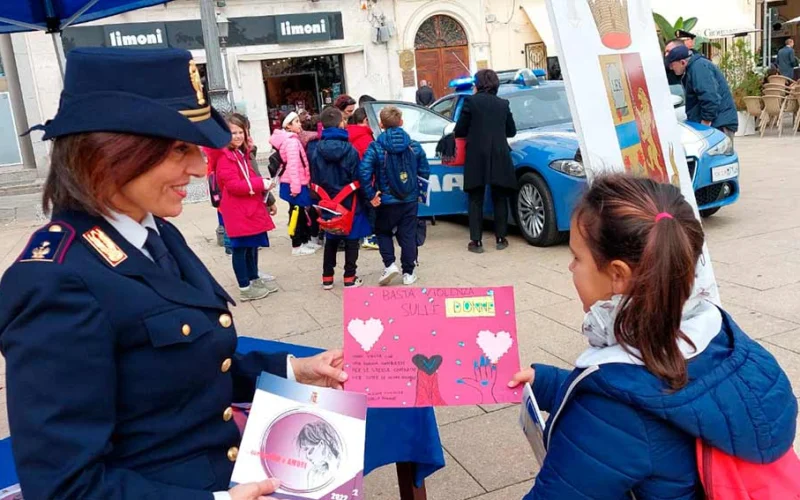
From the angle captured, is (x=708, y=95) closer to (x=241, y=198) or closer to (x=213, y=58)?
(x=241, y=198)

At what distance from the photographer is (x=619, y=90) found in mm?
2795

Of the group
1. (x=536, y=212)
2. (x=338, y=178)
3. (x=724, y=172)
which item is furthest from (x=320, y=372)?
→ (x=724, y=172)

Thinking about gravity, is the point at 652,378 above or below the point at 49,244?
below

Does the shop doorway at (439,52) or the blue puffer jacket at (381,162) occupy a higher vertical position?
the shop doorway at (439,52)

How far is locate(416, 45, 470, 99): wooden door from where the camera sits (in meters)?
21.9

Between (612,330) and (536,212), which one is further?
(536,212)

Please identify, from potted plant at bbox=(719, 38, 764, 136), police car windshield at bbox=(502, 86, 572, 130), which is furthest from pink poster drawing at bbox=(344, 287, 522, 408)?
potted plant at bbox=(719, 38, 764, 136)

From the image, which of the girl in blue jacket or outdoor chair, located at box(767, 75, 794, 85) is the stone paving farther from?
outdoor chair, located at box(767, 75, 794, 85)

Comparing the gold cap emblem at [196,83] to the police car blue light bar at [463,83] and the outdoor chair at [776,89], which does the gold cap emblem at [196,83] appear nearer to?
the police car blue light bar at [463,83]

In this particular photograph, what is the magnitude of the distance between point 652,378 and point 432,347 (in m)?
0.61

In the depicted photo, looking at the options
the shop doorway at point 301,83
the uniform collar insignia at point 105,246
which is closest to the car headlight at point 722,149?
the uniform collar insignia at point 105,246

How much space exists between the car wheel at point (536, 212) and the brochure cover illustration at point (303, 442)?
5613 millimetres

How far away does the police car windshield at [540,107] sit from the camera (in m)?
8.17

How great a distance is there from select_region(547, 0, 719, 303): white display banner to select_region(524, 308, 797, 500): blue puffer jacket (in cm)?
84
